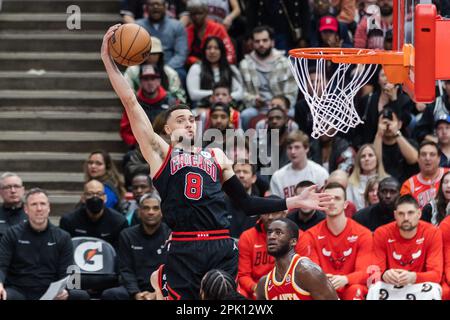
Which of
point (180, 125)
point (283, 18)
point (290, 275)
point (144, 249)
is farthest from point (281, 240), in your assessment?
point (283, 18)

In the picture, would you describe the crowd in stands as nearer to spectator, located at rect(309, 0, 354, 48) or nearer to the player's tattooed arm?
spectator, located at rect(309, 0, 354, 48)

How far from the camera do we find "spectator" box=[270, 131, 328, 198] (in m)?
11.4

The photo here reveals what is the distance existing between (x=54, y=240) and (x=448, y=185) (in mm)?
3833

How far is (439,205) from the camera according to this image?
10.6m

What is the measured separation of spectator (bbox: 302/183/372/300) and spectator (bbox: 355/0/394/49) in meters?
2.88

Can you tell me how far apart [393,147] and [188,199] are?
4.62 meters

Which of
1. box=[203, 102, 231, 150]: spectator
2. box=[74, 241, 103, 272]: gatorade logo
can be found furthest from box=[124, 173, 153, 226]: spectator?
box=[203, 102, 231, 150]: spectator

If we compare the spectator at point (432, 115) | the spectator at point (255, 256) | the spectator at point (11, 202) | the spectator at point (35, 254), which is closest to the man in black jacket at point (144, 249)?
the spectator at point (35, 254)

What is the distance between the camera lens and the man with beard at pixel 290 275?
25.4 ft

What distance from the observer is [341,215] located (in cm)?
1041

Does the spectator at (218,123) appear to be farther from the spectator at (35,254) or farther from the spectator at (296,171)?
the spectator at (35,254)

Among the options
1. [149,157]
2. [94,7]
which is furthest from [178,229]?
[94,7]

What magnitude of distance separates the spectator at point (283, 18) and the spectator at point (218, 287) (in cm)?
760

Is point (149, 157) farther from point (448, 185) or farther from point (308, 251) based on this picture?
point (448, 185)
